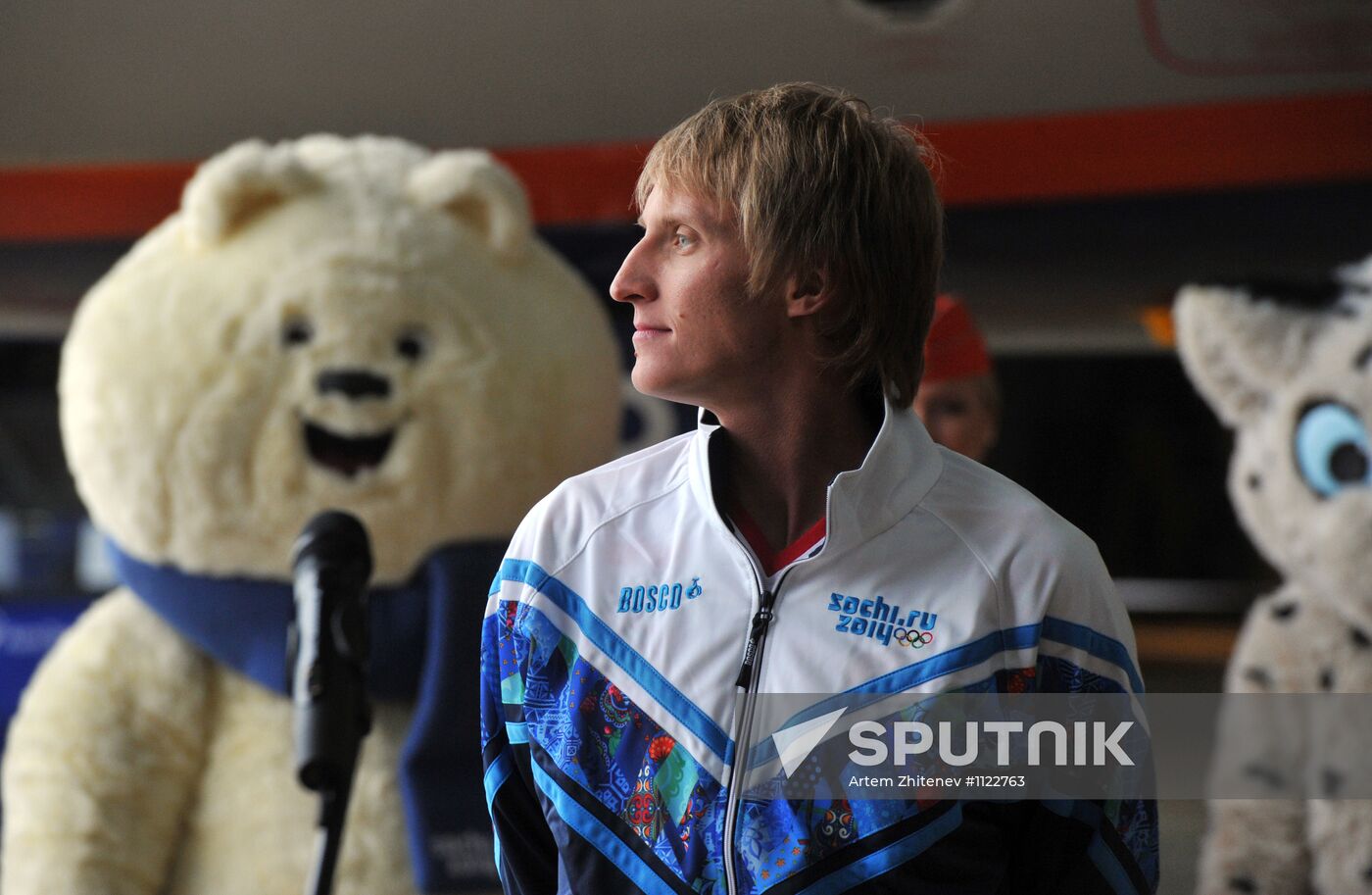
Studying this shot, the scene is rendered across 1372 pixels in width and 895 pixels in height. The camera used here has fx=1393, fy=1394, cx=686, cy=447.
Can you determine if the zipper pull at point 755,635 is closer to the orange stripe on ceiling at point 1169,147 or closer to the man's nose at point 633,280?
the man's nose at point 633,280

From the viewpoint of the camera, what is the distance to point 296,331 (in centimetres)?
233

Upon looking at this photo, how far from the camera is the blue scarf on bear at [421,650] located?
Answer: 7.20 ft

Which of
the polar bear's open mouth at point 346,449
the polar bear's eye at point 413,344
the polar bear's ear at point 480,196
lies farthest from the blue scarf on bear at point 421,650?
the polar bear's ear at point 480,196

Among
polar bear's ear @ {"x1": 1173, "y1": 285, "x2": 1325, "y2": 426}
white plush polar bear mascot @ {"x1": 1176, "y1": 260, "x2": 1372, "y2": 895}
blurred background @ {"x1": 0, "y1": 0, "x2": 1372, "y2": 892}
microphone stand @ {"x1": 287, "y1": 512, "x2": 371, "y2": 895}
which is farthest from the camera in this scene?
blurred background @ {"x1": 0, "y1": 0, "x2": 1372, "y2": 892}

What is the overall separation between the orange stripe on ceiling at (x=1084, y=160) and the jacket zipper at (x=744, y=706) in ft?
7.19

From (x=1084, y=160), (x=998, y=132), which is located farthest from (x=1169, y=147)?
(x=998, y=132)

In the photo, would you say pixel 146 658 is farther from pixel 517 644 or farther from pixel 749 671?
pixel 749 671

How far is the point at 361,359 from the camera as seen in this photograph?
7.49ft

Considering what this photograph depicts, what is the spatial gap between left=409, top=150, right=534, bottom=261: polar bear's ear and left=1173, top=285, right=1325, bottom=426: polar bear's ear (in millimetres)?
1339

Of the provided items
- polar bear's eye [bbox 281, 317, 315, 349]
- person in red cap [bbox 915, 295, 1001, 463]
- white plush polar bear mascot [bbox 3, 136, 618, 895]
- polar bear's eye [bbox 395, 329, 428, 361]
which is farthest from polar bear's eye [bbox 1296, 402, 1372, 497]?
polar bear's eye [bbox 281, 317, 315, 349]

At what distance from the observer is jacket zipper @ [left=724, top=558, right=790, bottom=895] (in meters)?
0.90

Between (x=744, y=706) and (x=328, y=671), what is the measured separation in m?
0.55

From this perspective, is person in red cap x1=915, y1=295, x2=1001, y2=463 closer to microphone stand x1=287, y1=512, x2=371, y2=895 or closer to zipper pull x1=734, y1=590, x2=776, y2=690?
microphone stand x1=287, y1=512, x2=371, y2=895

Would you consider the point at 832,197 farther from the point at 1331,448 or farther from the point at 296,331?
the point at 1331,448
